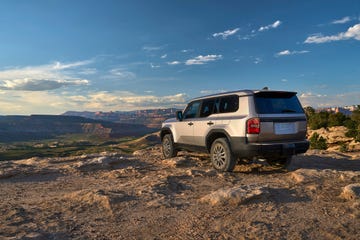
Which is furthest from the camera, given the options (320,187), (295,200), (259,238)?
(320,187)

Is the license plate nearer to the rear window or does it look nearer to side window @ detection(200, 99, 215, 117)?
the rear window

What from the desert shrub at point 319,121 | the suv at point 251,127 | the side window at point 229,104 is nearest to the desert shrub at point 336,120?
the desert shrub at point 319,121

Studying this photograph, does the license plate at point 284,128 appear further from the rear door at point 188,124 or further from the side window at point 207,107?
the rear door at point 188,124

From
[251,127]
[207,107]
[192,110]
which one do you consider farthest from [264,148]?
[192,110]

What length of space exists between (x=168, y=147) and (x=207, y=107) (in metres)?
2.58

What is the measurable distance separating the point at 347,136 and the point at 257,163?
2949cm

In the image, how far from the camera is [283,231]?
377 cm

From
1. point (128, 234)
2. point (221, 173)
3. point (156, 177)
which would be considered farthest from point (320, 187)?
point (128, 234)

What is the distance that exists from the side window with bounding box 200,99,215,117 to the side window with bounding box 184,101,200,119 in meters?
0.30

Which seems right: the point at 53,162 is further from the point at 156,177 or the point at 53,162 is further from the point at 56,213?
the point at 56,213

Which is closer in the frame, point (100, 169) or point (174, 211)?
point (174, 211)

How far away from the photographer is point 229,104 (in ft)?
24.6

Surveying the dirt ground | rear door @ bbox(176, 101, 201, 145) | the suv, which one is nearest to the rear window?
the suv

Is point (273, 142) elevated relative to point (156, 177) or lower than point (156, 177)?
elevated
